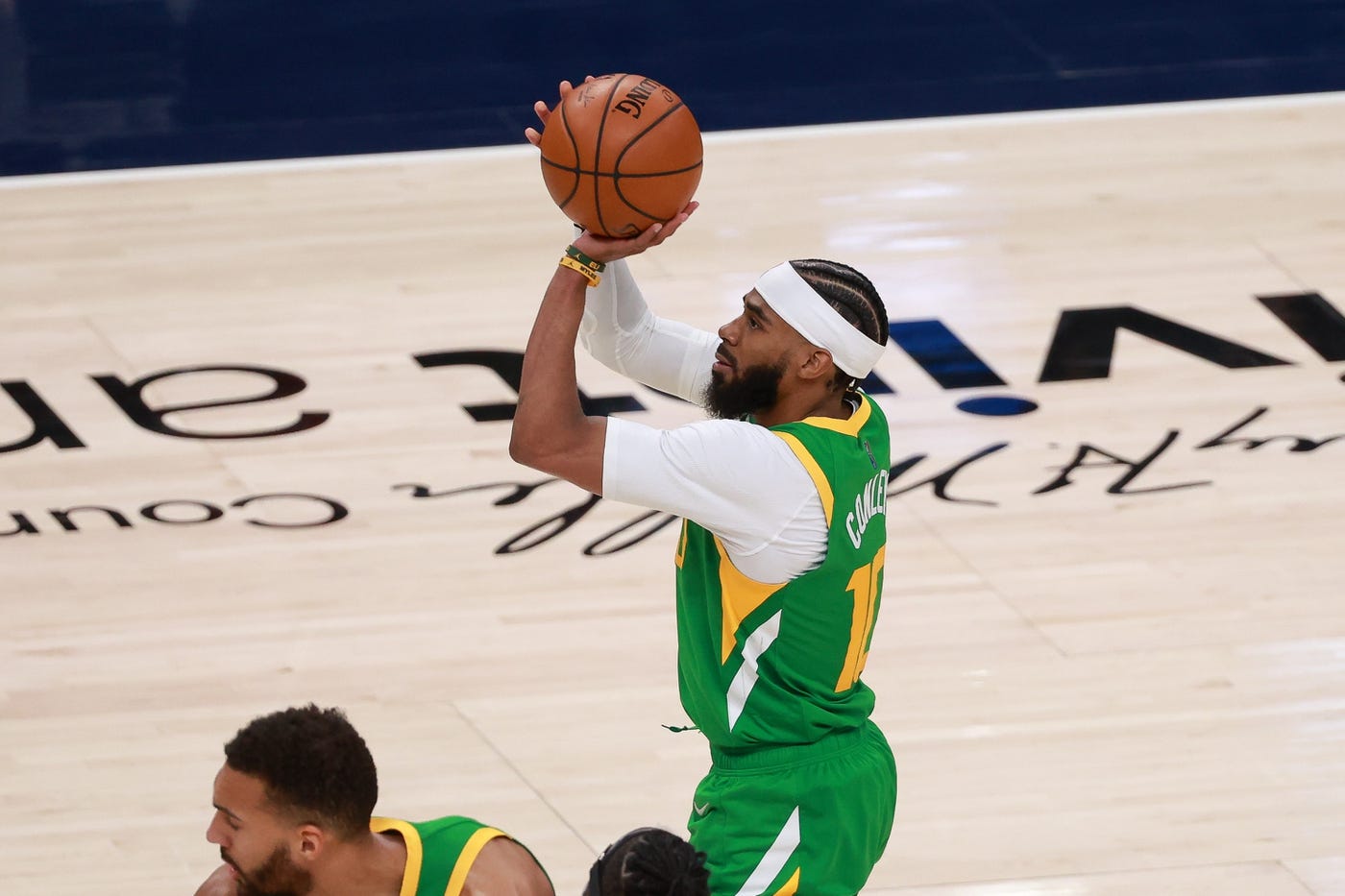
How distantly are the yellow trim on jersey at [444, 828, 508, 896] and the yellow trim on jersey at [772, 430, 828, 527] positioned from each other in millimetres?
746

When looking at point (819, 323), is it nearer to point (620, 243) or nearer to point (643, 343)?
point (620, 243)

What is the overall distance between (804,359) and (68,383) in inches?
164

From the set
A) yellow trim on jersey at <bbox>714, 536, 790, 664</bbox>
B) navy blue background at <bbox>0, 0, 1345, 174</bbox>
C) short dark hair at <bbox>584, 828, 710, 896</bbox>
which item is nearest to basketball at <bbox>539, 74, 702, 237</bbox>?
yellow trim on jersey at <bbox>714, 536, 790, 664</bbox>

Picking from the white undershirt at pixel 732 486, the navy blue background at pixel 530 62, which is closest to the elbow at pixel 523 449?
the white undershirt at pixel 732 486

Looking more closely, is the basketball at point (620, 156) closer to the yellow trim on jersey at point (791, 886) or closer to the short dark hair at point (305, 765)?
the short dark hair at point (305, 765)

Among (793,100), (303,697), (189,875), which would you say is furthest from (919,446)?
(793,100)

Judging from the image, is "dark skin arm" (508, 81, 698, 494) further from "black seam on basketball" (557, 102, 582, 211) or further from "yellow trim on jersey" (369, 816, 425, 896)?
"yellow trim on jersey" (369, 816, 425, 896)

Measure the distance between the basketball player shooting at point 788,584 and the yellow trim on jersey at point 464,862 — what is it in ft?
1.46

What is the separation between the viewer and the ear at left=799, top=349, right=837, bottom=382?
3.18 metres

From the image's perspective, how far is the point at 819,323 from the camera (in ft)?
10.4

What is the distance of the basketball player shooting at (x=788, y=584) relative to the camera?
3.07m

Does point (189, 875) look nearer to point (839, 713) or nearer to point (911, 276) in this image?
point (839, 713)

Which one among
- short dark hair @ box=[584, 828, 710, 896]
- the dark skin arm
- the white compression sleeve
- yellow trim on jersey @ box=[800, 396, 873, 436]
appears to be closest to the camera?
short dark hair @ box=[584, 828, 710, 896]

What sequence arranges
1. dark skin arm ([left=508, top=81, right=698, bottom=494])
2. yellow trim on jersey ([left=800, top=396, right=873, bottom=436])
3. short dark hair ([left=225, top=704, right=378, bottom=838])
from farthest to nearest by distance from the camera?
yellow trim on jersey ([left=800, top=396, right=873, bottom=436]), dark skin arm ([left=508, top=81, right=698, bottom=494]), short dark hair ([left=225, top=704, right=378, bottom=838])
